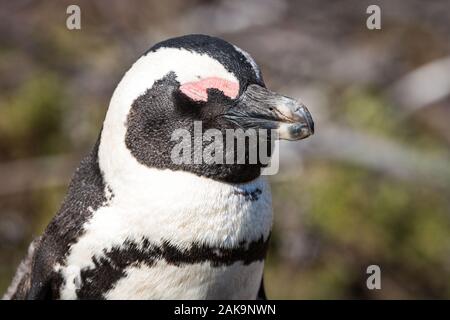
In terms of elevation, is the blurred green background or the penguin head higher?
the blurred green background

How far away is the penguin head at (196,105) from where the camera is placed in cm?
214

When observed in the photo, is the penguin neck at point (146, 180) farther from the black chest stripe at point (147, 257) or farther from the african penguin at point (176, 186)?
the black chest stripe at point (147, 257)

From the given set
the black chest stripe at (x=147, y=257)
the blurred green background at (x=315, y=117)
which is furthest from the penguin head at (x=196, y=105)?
the blurred green background at (x=315, y=117)

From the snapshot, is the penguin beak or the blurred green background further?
the blurred green background

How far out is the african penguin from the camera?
214 centimetres

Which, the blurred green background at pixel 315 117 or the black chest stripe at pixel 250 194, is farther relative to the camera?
the blurred green background at pixel 315 117

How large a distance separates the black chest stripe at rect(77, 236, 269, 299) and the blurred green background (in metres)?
2.10

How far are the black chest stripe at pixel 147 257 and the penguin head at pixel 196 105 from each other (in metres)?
0.17

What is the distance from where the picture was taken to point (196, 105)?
2145 mm

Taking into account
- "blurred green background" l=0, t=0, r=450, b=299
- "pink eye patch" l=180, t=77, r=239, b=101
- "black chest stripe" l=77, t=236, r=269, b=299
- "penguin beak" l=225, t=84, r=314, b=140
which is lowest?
"black chest stripe" l=77, t=236, r=269, b=299

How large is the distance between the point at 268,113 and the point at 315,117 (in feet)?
8.75

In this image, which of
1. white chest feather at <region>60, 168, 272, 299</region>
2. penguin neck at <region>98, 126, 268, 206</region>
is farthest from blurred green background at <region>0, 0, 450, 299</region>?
penguin neck at <region>98, 126, 268, 206</region>

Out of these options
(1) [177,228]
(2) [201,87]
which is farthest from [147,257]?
(2) [201,87]

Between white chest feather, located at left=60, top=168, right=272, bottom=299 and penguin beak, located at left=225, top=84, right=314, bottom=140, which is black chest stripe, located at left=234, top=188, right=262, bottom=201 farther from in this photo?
penguin beak, located at left=225, top=84, right=314, bottom=140
